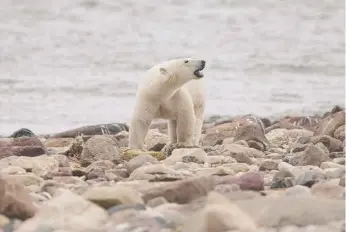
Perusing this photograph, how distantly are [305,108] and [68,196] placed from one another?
→ 1010 cm

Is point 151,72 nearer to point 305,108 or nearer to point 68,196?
point 68,196

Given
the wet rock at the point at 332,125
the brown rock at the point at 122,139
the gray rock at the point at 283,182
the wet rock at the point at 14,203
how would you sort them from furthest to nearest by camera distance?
the brown rock at the point at 122,139, the wet rock at the point at 332,125, the gray rock at the point at 283,182, the wet rock at the point at 14,203

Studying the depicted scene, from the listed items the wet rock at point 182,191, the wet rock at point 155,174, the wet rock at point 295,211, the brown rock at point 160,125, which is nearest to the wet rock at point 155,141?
the brown rock at point 160,125

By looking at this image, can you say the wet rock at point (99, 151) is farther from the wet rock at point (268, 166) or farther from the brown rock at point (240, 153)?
the wet rock at point (268, 166)

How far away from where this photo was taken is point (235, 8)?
3084cm

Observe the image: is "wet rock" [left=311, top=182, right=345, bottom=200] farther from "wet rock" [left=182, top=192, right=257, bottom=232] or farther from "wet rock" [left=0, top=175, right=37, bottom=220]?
"wet rock" [left=0, top=175, right=37, bottom=220]

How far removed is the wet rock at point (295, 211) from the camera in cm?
383

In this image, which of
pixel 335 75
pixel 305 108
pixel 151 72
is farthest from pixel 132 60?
pixel 151 72

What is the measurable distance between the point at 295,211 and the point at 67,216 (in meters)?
1.01

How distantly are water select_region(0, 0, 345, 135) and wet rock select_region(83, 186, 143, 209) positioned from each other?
274 inches

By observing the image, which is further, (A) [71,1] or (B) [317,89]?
(A) [71,1]

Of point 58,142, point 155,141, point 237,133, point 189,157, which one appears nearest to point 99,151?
point 189,157

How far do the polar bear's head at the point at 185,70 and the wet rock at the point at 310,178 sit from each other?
309 cm

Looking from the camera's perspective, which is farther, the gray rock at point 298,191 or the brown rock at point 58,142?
the brown rock at point 58,142
